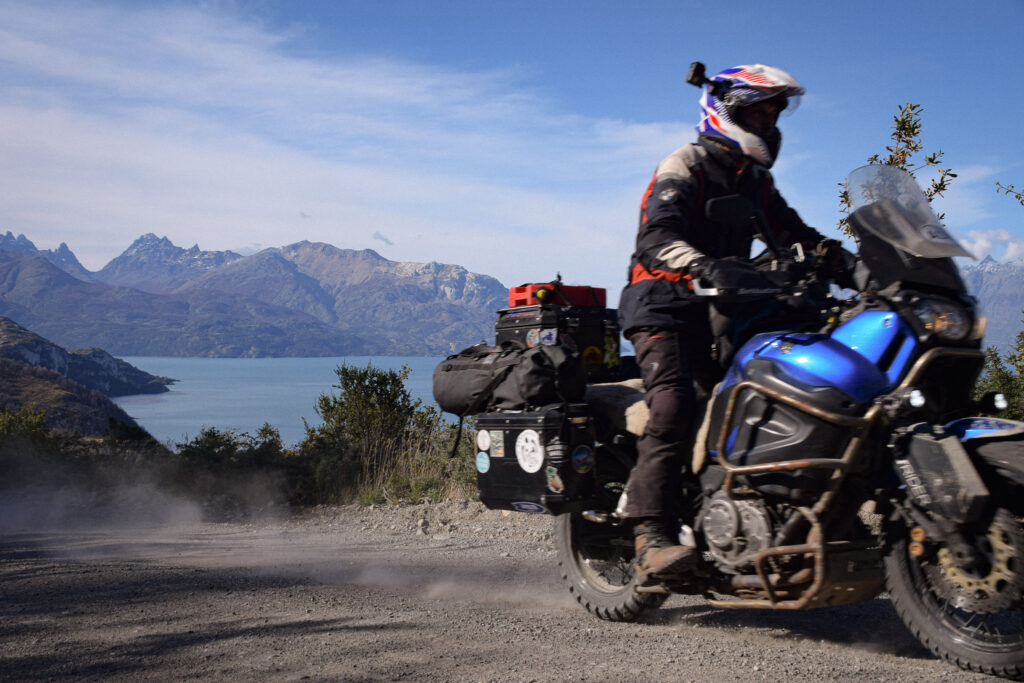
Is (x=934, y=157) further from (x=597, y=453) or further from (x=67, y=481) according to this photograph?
(x=67, y=481)

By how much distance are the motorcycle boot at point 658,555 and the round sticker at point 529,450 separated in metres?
0.73

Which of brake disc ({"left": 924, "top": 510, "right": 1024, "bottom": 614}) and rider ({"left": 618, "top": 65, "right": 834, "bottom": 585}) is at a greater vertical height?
rider ({"left": 618, "top": 65, "right": 834, "bottom": 585})

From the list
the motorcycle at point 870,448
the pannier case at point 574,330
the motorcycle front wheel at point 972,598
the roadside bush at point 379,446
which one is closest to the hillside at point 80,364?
the roadside bush at point 379,446

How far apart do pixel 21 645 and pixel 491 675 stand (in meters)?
2.38

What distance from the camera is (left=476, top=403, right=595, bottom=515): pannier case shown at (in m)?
4.66

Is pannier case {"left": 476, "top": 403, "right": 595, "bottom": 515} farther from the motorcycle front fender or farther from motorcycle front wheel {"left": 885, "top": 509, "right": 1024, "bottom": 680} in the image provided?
the motorcycle front fender

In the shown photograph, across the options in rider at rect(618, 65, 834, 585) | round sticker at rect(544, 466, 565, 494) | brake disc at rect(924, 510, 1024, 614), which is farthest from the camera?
round sticker at rect(544, 466, 565, 494)

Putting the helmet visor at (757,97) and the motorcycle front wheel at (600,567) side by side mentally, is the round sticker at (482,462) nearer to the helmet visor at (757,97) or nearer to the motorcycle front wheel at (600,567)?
the motorcycle front wheel at (600,567)

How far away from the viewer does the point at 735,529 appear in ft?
12.5

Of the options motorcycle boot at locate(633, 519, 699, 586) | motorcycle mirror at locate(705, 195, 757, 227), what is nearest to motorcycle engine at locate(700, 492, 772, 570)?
motorcycle boot at locate(633, 519, 699, 586)

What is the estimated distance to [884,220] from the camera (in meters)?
3.69

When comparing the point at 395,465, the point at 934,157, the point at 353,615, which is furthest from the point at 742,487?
the point at 395,465

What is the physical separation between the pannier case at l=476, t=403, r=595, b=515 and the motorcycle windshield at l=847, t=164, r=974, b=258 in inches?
72.0

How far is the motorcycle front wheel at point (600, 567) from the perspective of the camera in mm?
4699
